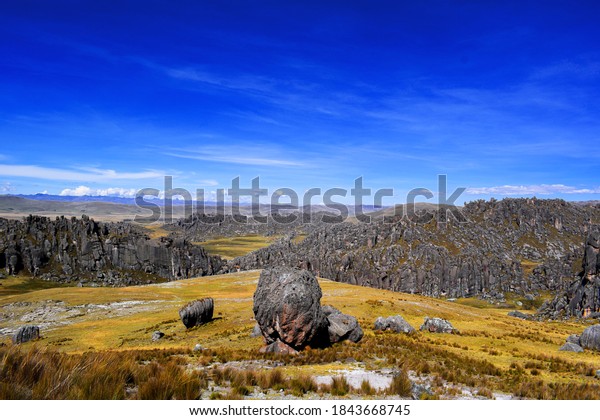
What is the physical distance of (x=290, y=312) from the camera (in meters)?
25.5

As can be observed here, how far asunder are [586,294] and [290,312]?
91885mm

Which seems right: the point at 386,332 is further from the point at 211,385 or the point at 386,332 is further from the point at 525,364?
the point at 211,385

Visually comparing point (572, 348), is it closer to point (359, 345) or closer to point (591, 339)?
point (591, 339)

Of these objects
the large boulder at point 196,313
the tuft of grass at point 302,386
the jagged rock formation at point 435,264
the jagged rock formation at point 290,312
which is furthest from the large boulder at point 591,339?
the jagged rock formation at point 435,264

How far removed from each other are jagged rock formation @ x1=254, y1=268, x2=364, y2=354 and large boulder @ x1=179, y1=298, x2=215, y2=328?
18730 millimetres

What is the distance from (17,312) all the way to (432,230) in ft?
585

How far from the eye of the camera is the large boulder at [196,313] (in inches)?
1684

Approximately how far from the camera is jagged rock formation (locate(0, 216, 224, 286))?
146875 mm

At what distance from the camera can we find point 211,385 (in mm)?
15539

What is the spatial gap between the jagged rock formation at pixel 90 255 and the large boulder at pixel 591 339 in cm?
15128

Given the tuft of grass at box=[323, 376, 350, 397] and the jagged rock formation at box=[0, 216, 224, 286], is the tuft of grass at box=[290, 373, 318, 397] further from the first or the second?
the jagged rock formation at box=[0, 216, 224, 286]

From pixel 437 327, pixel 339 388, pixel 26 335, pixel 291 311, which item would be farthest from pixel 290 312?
pixel 26 335

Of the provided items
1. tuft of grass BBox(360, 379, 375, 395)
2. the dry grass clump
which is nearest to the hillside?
the dry grass clump
